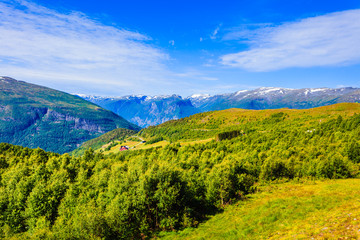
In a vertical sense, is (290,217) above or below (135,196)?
below

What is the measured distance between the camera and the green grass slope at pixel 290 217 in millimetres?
27453

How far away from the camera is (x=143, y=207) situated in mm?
43469

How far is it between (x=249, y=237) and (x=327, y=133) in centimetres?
11598

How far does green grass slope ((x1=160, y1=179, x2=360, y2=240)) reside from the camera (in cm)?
2745

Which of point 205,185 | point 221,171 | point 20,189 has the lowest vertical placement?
point 20,189

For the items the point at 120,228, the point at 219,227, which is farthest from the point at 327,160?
the point at 120,228

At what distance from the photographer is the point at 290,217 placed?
3962cm

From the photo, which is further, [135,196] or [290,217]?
[135,196]

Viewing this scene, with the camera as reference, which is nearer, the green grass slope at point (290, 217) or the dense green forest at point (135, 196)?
the green grass slope at point (290, 217)

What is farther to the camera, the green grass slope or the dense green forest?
the dense green forest

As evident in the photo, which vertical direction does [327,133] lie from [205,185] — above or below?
above

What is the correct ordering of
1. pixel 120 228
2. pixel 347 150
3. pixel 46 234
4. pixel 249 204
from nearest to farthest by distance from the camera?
pixel 46 234
pixel 120 228
pixel 249 204
pixel 347 150

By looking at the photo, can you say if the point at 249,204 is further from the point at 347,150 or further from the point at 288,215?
the point at 347,150

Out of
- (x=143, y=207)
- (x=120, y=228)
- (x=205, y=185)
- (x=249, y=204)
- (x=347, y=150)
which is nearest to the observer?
(x=120, y=228)
